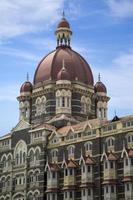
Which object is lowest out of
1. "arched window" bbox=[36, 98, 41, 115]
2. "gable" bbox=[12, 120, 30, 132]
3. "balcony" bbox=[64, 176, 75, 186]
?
"balcony" bbox=[64, 176, 75, 186]

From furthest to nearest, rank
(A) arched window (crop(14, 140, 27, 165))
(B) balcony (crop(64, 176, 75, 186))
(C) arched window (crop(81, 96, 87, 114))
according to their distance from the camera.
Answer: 1. (C) arched window (crop(81, 96, 87, 114))
2. (A) arched window (crop(14, 140, 27, 165))
3. (B) balcony (crop(64, 176, 75, 186))

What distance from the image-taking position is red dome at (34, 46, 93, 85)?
93.2 m

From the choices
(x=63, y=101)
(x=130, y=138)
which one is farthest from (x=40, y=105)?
(x=130, y=138)

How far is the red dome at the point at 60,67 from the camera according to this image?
93.2 m

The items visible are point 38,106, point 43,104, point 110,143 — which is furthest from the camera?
point 38,106

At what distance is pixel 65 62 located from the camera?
94.0 m

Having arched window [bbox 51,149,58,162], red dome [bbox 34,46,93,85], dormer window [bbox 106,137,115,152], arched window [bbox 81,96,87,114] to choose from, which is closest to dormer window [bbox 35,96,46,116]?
red dome [bbox 34,46,93,85]

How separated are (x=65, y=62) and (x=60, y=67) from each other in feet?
4.28

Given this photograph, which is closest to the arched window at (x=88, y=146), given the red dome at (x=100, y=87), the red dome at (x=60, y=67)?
the red dome at (x=60, y=67)

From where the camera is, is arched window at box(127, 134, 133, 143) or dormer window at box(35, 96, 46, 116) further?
dormer window at box(35, 96, 46, 116)

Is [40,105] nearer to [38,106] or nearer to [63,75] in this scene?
[38,106]

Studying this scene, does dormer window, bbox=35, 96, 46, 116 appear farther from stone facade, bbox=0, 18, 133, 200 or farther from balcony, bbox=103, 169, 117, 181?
balcony, bbox=103, 169, 117, 181

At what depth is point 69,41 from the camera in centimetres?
9831

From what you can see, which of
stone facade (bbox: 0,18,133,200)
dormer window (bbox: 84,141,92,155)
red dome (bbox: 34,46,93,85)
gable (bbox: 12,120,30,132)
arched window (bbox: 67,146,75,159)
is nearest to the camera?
stone facade (bbox: 0,18,133,200)
